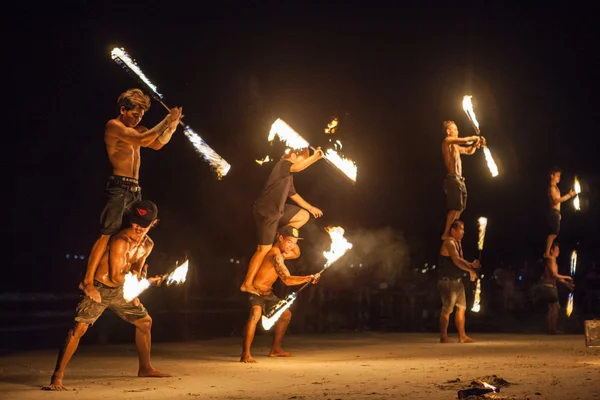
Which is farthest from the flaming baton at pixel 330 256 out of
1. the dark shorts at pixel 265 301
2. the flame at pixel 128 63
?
the flame at pixel 128 63

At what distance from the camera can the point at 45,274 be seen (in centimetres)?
7556

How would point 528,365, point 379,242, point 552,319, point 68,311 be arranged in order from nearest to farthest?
point 528,365 < point 552,319 < point 68,311 < point 379,242

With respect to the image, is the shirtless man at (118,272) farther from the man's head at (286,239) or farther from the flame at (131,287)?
the man's head at (286,239)

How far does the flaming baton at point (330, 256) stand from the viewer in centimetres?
1271

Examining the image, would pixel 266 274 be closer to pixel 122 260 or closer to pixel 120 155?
pixel 122 260

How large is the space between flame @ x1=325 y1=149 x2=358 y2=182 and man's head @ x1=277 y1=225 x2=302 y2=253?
42.7 inches

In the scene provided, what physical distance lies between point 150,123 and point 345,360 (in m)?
33.3

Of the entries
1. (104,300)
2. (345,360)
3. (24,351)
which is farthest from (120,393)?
(24,351)

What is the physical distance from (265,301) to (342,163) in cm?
216

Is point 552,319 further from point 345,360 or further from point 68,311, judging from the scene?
point 68,311

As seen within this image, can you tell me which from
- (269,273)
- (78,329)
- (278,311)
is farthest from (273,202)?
(78,329)

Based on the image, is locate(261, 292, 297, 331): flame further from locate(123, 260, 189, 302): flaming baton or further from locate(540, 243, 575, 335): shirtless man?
locate(540, 243, 575, 335): shirtless man

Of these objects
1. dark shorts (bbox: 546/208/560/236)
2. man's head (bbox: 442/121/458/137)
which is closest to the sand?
man's head (bbox: 442/121/458/137)

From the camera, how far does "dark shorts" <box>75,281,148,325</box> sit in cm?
984
